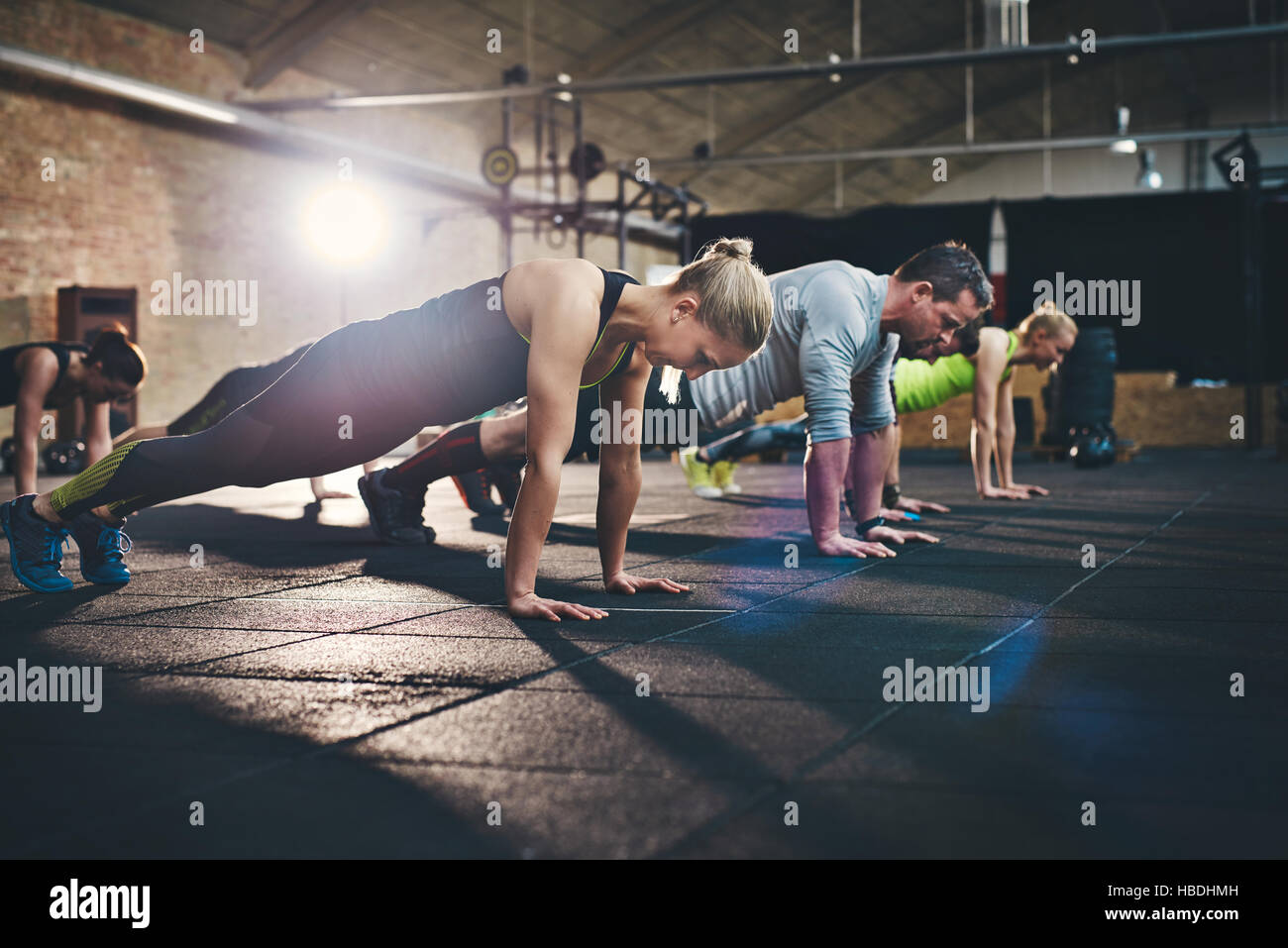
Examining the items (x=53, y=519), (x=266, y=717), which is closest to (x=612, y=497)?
(x=266, y=717)

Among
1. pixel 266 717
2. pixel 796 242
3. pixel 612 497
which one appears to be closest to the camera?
pixel 266 717

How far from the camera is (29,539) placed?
3.12 metres

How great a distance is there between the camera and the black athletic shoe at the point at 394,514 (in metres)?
4.59

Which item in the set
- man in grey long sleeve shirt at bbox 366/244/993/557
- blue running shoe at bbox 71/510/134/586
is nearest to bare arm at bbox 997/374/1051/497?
man in grey long sleeve shirt at bbox 366/244/993/557

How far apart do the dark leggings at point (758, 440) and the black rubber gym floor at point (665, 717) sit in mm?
2834

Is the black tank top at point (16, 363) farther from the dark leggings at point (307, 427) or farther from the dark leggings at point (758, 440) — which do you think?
the dark leggings at point (758, 440)

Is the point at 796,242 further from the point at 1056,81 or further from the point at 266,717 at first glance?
the point at 266,717

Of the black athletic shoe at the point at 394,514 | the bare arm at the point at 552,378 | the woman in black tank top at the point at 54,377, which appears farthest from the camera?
the woman in black tank top at the point at 54,377

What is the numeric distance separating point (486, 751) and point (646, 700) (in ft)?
1.23

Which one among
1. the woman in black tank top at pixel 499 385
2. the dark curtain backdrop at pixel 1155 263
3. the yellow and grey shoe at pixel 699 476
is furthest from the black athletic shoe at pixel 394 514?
the dark curtain backdrop at pixel 1155 263

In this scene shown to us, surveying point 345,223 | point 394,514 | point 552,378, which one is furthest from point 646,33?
point 552,378

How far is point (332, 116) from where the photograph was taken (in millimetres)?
14148

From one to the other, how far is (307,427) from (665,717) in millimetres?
1389
